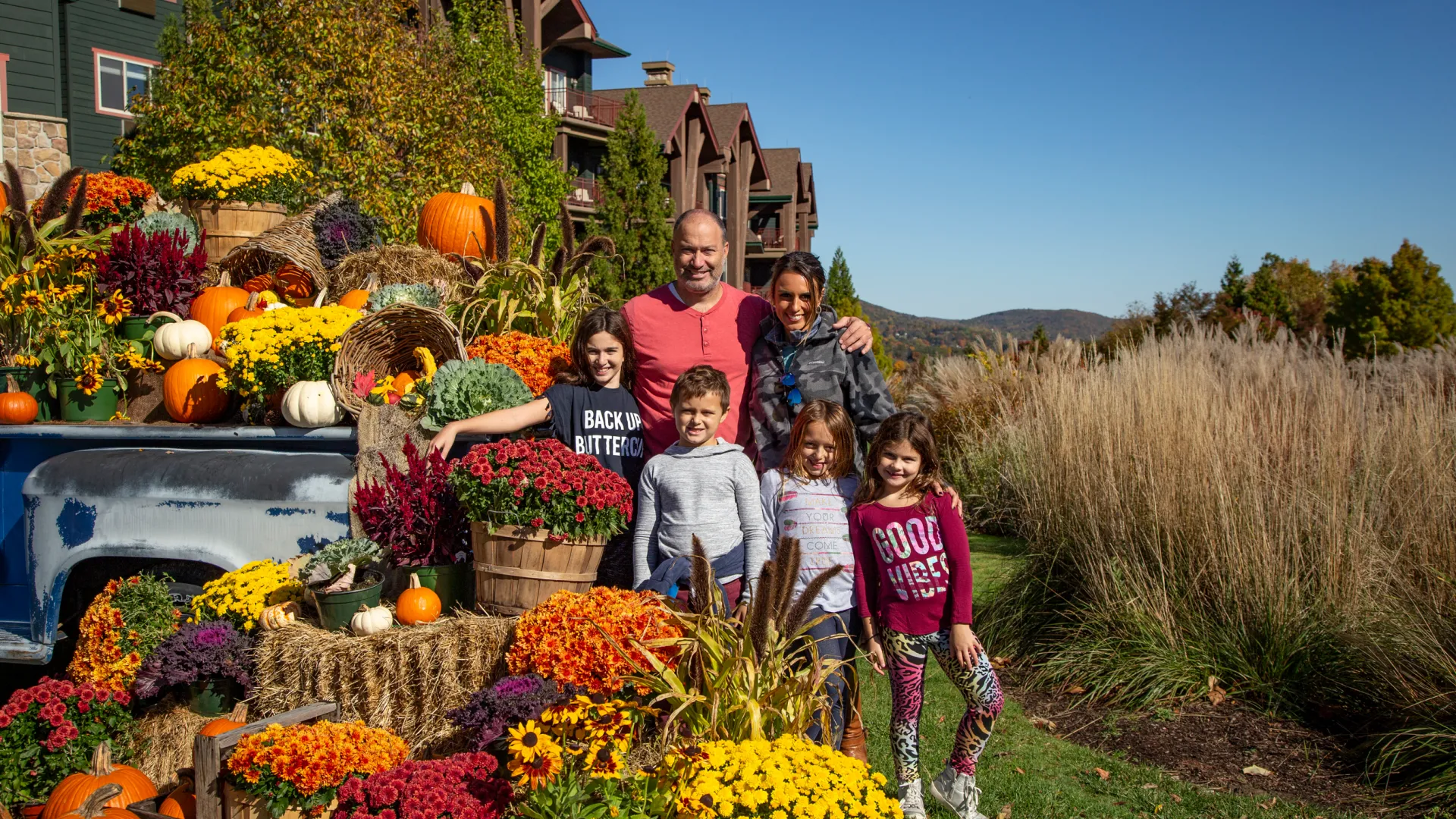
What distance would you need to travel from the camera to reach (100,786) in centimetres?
356

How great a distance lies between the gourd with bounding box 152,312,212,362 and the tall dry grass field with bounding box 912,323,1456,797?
4.76 metres

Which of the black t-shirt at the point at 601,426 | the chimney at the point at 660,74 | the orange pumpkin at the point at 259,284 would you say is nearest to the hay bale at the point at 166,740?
the black t-shirt at the point at 601,426

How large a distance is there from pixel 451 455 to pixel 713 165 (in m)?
28.7

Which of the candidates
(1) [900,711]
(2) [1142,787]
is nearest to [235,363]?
(1) [900,711]

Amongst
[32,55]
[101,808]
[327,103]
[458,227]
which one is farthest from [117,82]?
[101,808]

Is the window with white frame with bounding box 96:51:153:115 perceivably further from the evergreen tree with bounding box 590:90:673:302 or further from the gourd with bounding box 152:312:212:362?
the gourd with bounding box 152:312:212:362

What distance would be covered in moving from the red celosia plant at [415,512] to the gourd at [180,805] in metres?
1.10

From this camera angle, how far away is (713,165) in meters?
31.8

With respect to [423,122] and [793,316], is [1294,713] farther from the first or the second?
[423,122]

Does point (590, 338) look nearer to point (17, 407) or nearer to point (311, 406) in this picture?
point (311, 406)

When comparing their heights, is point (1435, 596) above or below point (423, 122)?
below

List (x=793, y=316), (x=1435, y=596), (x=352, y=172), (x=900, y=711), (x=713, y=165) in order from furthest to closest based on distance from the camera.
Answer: (x=713, y=165)
(x=352, y=172)
(x=1435, y=596)
(x=793, y=316)
(x=900, y=711)

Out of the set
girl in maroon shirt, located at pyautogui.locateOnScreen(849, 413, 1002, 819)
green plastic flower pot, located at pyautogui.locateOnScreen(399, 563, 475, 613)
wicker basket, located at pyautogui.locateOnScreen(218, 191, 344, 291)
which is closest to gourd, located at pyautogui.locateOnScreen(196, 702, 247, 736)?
green plastic flower pot, located at pyautogui.locateOnScreen(399, 563, 475, 613)

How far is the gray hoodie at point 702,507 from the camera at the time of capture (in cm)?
341
